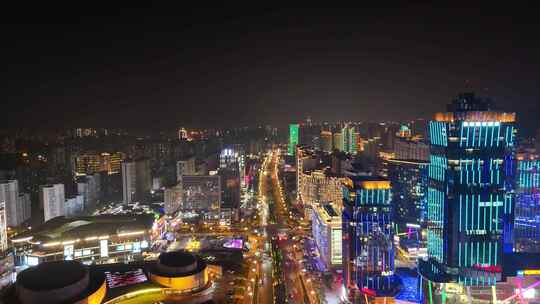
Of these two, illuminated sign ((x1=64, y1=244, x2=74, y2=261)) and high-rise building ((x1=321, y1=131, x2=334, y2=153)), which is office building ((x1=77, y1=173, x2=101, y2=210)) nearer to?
illuminated sign ((x1=64, y1=244, x2=74, y2=261))

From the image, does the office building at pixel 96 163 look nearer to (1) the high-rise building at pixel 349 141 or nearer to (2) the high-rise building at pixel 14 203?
(2) the high-rise building at pixel 14 203

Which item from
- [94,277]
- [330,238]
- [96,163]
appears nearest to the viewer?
[94,277]

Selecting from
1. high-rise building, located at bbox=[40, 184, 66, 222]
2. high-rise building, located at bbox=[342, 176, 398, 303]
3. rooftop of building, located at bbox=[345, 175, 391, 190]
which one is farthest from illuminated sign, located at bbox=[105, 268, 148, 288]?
high-rise building, located at bbox=[40, 184, 66, 222]

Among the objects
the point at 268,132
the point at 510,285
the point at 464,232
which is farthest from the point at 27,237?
the point at 268,132

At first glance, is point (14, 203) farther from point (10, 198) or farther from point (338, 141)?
point (338, 141)

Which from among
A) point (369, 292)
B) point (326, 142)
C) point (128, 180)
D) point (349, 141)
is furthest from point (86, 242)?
point (326, 142)

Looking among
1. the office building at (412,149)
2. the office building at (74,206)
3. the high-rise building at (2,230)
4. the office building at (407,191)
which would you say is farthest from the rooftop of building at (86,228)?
the office building at (412,149)
